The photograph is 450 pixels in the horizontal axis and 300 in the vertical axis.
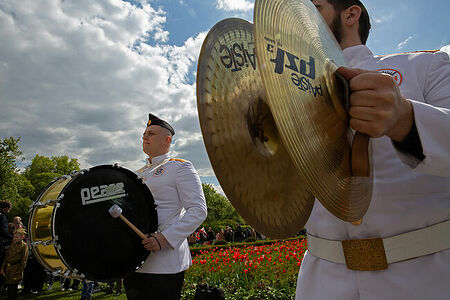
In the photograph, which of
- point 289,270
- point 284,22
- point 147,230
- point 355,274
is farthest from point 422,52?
point 289,270

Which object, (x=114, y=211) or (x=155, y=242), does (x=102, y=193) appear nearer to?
(x=114, y=211)

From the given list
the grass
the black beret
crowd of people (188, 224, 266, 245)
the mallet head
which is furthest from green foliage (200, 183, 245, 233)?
the mallet head

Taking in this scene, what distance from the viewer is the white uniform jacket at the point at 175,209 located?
9.77 ft

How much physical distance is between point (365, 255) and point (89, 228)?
2.47m

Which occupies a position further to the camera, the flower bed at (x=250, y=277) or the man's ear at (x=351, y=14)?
the flower bed at (x=250, y=277)

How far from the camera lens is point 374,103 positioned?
762 millimetres

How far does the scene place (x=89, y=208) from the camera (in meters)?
2.87

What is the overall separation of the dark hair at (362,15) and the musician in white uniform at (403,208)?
31 centimetres

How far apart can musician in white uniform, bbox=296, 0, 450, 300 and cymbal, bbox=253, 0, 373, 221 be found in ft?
0.22

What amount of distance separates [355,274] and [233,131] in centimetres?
75

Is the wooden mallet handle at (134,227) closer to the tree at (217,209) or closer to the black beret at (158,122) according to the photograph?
the black beret at (158,122)

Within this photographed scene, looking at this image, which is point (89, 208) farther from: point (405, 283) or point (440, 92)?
point (440, 92)

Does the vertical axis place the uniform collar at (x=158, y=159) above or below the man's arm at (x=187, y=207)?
above

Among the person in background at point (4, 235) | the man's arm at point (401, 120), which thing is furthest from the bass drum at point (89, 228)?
the person in background at point (4, 235)
